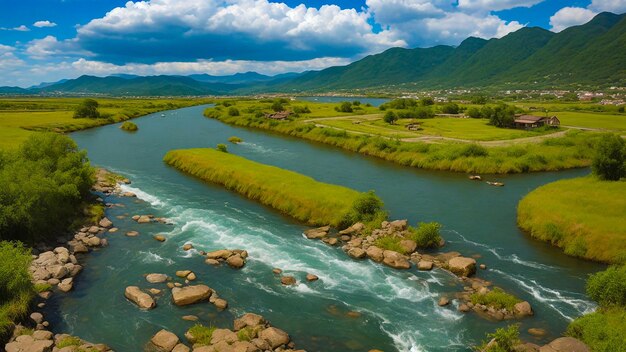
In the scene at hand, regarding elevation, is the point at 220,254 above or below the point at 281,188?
below

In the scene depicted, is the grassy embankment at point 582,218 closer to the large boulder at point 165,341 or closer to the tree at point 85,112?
the large boulder at point 165,341

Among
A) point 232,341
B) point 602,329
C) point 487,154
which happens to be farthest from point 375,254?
point 487,154

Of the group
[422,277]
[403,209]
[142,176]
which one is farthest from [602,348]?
[142,176]

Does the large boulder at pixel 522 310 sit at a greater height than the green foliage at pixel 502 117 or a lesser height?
lesser

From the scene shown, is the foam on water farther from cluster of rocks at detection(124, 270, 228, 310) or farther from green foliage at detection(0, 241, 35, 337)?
green foliage at detection(0, 241, 35, 337)

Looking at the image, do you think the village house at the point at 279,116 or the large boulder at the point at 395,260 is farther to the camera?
the village house at the point at 279,116

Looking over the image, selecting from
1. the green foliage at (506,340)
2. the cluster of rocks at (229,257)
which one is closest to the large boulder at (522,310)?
the green foliage at (506,340)

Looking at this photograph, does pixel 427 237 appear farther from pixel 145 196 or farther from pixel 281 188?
pixel 145 196
